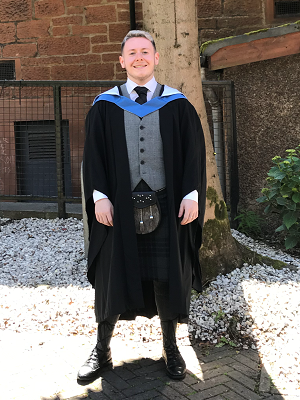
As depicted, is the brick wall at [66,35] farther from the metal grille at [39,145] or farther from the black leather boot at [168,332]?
the black leather boot at [168,332]

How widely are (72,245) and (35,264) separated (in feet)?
1.80

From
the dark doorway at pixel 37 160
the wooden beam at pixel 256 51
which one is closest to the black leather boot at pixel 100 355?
the wooden beam at pixel 256 51

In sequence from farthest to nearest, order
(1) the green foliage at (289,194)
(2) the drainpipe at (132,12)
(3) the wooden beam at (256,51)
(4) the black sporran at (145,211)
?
(2) the drainpipe at (132,12)
(3) the wooden beam at (256,51)
(1) the green foliage at (289,194)
(4) the black sporran at (145,211)

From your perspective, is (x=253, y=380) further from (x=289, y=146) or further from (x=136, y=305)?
(x=289, y=146)

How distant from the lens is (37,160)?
741cm

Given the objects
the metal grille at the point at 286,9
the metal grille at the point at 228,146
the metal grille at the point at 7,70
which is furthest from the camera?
the metal grille at the point at 7,70

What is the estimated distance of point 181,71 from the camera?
14.3 ft

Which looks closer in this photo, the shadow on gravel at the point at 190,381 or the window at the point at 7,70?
the shadow on gravel at the point at 190,381

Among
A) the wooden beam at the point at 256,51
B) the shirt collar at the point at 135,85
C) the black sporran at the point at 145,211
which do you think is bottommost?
the black sporran at the point at 145,211

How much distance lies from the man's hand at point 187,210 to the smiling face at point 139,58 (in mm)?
728

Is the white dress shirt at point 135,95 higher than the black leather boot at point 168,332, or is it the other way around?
the white dress shirt at point 135,95

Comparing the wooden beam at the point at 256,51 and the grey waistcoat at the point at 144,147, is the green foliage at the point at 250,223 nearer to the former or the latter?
the wooden beam at the point at 256,51

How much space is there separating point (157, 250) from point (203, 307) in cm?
121

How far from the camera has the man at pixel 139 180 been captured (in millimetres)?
2918
